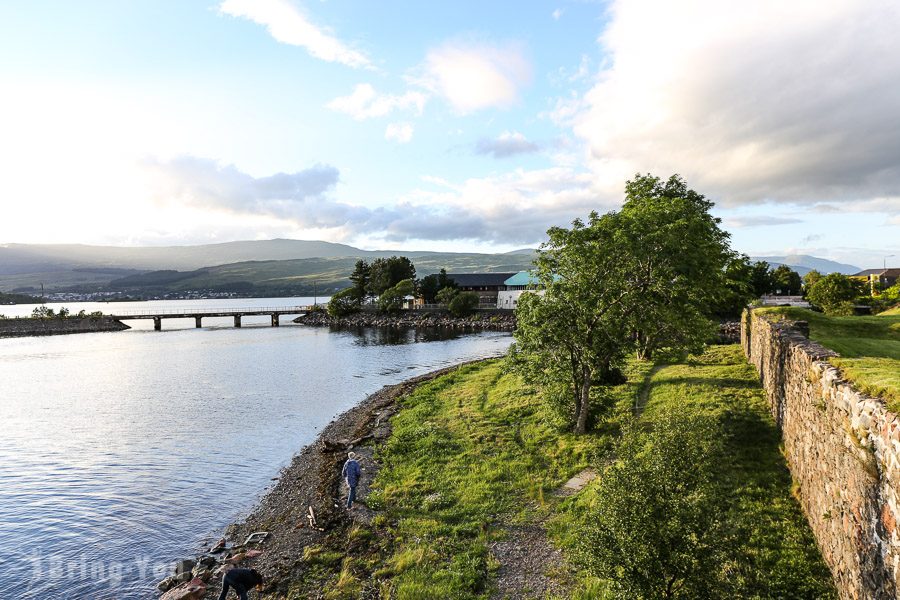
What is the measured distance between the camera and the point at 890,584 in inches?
335

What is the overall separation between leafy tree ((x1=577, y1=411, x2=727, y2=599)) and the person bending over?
11904mm

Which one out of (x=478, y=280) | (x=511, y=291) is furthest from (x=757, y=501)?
(x=478, y=280)

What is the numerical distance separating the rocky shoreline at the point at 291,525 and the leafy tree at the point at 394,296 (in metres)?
114

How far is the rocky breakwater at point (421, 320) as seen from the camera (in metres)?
129

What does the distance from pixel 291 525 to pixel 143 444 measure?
72.5 feet

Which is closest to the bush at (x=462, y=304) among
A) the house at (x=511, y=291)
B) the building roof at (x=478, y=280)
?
the house at (x=511, y=291)

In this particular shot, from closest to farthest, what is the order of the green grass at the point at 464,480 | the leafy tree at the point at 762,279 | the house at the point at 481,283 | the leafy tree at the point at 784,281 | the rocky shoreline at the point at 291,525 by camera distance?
the green grass at the point at 464,480 < the rocky shoreline at the point at 291,525 < the leafy tree at the point at 762,279 < the leafy tree at the point at 784,281 < the house at the point at 481,283

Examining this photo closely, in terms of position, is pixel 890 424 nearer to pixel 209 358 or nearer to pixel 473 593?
pixel 473 593

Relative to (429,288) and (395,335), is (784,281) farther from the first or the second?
(429,288)

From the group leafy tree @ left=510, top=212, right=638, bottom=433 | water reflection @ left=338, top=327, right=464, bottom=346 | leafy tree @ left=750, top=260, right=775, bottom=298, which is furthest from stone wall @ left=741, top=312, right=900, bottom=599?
leafy tree @ left=750, top=260, right=775, bottom=298

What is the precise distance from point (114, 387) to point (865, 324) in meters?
76.3

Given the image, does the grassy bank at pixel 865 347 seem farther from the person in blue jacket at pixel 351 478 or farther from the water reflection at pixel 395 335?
the water reflection at pixel 395 335

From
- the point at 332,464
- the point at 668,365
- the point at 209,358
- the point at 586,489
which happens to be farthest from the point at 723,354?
the point at 209,358

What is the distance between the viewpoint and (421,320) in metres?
139
